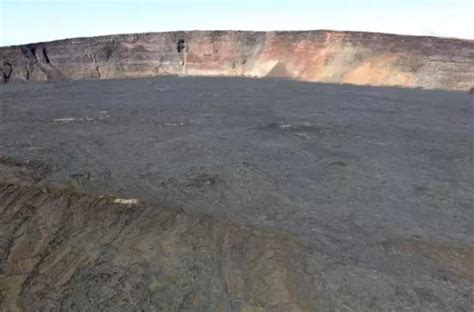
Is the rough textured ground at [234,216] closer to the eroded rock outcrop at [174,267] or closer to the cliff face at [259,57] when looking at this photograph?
the eroded rock outcrop at [174,267]

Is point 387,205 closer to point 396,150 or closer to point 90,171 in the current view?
point 396,150

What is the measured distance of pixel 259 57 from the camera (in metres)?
32.7

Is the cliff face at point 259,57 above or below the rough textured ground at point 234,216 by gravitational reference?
below

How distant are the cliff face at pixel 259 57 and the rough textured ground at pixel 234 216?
48.6 ft

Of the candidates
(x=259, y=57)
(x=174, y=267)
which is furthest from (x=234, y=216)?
(x=259, y=57)

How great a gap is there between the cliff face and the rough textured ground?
14.8 m

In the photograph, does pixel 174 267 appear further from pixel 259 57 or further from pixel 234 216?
pixel 259 57

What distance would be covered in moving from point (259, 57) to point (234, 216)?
1067 inches

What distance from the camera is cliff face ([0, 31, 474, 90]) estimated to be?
26.8 metres

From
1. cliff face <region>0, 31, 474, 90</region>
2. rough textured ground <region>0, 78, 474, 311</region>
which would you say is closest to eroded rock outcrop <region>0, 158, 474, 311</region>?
rough textured ground <region>0, 78, 474, 311</region>

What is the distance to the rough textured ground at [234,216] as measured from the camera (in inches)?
188

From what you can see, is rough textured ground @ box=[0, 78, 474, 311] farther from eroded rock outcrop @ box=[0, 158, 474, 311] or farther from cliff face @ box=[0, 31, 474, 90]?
cliff face @ box=[0, 31, 474, 90]

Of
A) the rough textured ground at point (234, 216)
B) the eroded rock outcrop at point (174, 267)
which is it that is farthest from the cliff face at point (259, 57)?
the eroded rock outcrop at point (174, 267)

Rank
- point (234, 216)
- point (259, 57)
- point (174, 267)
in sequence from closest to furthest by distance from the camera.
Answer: point (174, 267) < point (234, 216) < point (259, 57)
